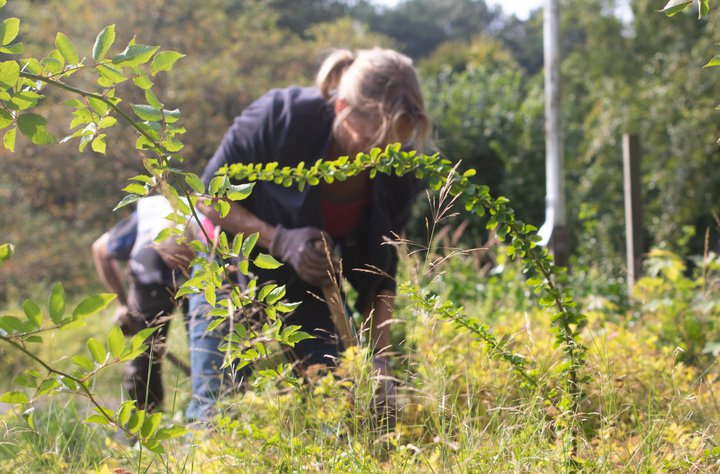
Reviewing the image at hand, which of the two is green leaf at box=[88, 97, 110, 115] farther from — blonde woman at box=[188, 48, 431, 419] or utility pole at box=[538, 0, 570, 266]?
utility pole at box=[538, 0, 570, 266]

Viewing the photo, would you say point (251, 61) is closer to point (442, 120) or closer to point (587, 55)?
point (442, 120)

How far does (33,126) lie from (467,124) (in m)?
11.6

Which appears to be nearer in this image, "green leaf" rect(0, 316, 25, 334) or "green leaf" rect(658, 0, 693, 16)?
"green leaf" rect(0, 316, 25, 334)

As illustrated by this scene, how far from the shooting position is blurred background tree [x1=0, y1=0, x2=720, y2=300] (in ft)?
35.2

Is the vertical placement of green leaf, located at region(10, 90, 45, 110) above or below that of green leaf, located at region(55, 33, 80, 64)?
below

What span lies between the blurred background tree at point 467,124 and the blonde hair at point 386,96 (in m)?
7.40

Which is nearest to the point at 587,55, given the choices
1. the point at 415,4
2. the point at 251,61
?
the point at 251,61

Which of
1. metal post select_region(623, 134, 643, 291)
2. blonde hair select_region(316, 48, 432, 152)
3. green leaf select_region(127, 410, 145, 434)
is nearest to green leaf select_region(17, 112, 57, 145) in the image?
green leaf select_region(127, 410, 145, 434)

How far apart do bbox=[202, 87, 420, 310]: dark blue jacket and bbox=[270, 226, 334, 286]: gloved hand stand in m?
0.13

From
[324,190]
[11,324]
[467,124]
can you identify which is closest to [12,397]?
[11,324]

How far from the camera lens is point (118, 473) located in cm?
152

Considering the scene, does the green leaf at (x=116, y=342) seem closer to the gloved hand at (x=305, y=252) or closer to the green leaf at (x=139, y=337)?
the green leaf at (x=139, y=337)

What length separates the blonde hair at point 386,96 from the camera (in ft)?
8.16

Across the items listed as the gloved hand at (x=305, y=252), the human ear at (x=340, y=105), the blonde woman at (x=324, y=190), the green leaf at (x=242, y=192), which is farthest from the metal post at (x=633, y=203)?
the green leaf at (x=242, y=192)
